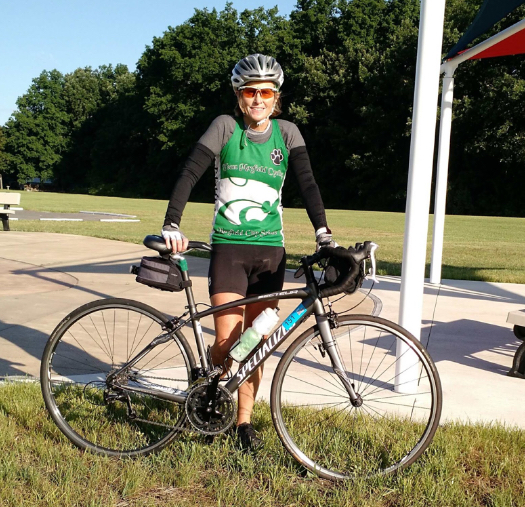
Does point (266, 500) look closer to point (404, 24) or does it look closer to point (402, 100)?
point (402, 100)

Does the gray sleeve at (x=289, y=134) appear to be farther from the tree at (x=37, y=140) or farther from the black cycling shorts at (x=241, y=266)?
the tree at (x=37, y=140)

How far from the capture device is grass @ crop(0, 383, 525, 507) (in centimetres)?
299

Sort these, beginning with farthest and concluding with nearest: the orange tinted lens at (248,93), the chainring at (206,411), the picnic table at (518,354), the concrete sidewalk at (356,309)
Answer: the picnic table at (518,354), the concrete sidewalk at (356,309), the orange tinted lens at (248,93), the chainring at (206,411)

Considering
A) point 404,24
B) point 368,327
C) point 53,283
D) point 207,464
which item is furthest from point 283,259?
point 404,24

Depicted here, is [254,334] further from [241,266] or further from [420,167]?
[420,167]

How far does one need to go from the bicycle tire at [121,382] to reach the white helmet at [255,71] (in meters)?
1.25

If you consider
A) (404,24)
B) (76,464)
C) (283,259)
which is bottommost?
(76,464)

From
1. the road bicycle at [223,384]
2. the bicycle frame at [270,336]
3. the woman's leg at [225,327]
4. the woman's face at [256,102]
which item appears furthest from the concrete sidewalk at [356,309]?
the woman's face at [256,102]

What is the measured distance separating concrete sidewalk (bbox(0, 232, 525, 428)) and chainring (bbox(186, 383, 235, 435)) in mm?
1195

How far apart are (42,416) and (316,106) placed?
2009 inches

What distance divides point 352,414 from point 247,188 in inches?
51.2

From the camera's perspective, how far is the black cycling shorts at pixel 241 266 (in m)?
3.62

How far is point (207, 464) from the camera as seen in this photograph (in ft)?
11.0

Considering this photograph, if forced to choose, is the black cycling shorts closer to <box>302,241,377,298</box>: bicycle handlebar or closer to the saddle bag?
the saddle bag
